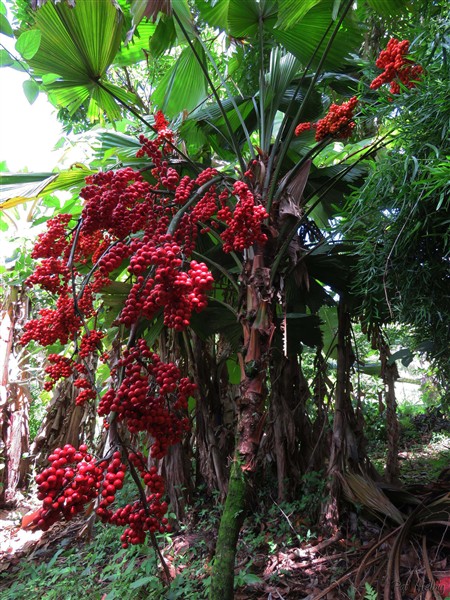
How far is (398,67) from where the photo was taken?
1218 mm

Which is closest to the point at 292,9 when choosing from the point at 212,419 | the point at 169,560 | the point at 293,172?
the point at 293,172

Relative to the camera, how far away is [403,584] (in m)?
1.45

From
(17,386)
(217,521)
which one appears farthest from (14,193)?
(17,386)

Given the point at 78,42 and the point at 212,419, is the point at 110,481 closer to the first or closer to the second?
the point at 78,42

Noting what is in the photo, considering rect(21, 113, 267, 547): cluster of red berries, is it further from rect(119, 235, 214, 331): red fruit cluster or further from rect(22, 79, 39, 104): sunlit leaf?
rect(22, 79, 39, 104): sunlit leaf

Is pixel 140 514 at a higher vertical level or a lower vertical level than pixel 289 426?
lower

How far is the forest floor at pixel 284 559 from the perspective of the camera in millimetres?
1481

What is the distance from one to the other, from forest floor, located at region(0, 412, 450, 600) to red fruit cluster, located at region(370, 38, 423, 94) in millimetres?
1449

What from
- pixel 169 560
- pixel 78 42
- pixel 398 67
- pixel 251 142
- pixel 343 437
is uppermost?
pixel 78 42

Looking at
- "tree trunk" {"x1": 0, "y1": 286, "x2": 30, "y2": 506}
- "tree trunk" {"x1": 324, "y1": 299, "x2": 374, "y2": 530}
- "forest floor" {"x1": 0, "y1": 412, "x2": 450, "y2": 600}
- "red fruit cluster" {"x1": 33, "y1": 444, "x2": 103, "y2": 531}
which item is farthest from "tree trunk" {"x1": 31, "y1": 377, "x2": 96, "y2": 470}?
"red fruit cluster" {"x1": 33, "y1": 444, "x2": 103, "y2": 531}

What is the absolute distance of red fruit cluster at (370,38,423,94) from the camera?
3.97 feet

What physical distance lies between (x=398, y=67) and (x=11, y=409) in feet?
12.6

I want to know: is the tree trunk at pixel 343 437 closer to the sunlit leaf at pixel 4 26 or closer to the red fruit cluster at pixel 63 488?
the red fruit cluster at pixel 63 488

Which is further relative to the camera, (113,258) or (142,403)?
(113,258)
